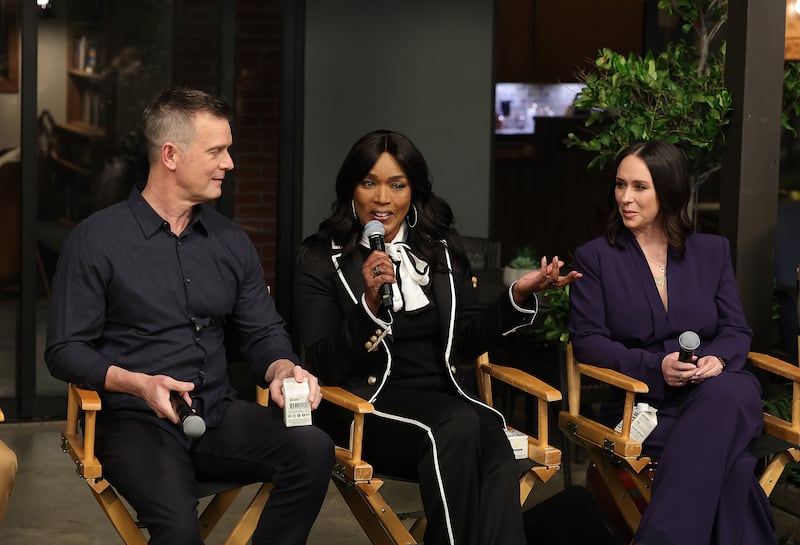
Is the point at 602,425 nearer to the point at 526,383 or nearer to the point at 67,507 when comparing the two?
the point at 526,383

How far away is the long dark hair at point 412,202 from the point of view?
3.97 meters

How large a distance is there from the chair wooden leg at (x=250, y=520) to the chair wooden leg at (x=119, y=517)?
0.82 ft

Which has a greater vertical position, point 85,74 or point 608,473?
point 85,74

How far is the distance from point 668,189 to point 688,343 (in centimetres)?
58

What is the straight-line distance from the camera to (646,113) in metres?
4.90

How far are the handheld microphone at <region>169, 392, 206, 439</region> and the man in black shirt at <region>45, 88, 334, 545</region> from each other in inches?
1.0

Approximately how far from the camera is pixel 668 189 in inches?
167

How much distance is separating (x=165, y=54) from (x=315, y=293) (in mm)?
2708

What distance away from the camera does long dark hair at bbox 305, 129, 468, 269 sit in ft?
13.0

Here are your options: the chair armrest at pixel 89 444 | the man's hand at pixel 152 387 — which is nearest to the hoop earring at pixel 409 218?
the man's hand at pixel 152 387

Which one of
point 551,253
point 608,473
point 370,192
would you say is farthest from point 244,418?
point 551,253

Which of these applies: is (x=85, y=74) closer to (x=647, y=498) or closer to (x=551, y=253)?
(x=647, y=498)

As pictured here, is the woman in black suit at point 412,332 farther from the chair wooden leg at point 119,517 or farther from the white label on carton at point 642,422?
the chair wooden leg at point 119,517

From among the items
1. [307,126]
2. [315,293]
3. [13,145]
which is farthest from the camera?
[307,126]
